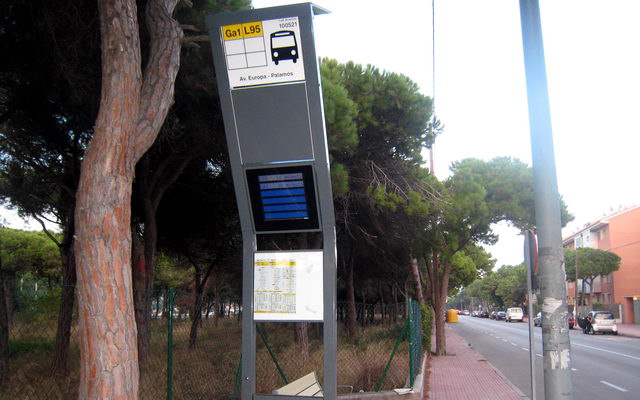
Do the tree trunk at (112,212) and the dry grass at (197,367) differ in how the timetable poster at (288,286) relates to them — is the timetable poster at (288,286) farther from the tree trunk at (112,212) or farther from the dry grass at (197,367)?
the dry grass at (197,367)

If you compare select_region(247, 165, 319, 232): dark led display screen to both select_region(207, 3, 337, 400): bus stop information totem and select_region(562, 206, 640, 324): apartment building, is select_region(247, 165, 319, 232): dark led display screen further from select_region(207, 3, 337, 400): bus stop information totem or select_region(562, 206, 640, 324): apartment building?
select_region(562, 206, 640, 324): apartment building

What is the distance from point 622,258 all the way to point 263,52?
206 ft

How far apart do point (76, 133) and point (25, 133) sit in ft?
3.02

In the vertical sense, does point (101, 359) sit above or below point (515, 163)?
below

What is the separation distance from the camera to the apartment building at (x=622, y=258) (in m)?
56.5

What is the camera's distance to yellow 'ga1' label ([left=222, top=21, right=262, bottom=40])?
5539 mm

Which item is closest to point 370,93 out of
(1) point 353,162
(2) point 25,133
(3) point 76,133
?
(1) point 353,162

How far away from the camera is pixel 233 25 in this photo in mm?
5566

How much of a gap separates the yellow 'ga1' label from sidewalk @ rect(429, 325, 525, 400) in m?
8.57

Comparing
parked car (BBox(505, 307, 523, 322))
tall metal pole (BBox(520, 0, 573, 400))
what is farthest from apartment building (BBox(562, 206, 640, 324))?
tall metal pole (BBox(520, 0, 573, 400))

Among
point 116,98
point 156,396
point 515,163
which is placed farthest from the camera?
point 515,163

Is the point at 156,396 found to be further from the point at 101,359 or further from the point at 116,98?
the point at 116,98

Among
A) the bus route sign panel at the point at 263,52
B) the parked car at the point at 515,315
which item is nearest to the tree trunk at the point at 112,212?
the bus route sign panel at the point at 263,52

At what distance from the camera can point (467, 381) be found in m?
14.1
